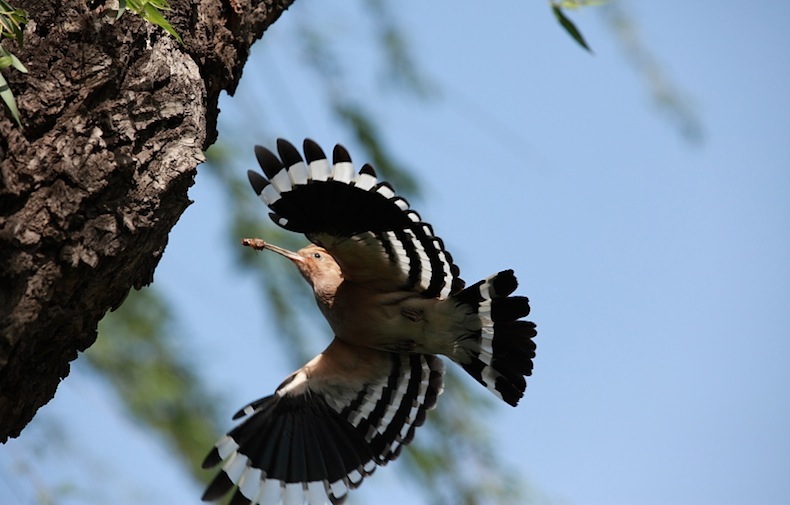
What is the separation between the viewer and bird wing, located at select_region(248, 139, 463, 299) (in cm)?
226

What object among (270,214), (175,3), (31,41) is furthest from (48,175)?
(270,214)

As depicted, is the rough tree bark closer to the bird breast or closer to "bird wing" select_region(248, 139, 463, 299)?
"bird wing" select_region(248, 139, 463, 299)

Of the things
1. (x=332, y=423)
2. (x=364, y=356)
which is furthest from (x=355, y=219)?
(x=332, y=423)

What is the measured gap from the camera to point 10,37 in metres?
1.44

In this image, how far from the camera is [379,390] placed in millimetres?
3049

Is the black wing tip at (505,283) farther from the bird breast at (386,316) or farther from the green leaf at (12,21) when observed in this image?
the green leaf at (12,21)

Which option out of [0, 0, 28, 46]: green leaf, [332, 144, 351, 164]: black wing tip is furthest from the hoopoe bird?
[0, 0, 28, 46]: green leaf

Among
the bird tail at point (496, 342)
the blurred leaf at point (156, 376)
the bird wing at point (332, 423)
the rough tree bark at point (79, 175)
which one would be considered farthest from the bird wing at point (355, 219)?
the blurred leaf at point (156, 376)

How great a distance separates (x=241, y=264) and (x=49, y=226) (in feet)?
5.71

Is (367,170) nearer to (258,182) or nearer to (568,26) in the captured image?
(258,182)

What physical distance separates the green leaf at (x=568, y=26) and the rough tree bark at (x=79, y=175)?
2.31ft

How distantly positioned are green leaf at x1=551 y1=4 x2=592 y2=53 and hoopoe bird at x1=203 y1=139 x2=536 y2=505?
786mm

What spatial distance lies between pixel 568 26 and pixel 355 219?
872 mm

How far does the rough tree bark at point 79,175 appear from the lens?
142 centimetres
